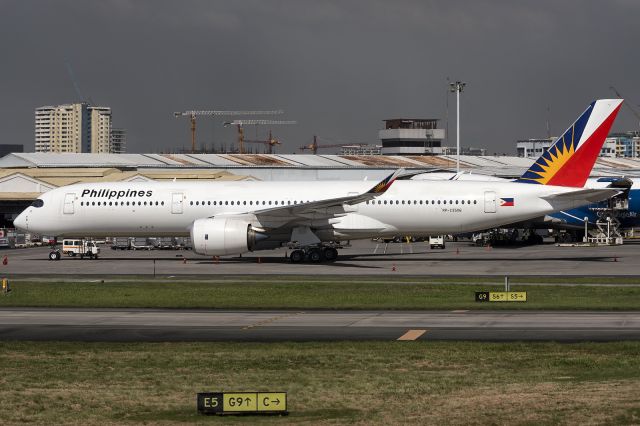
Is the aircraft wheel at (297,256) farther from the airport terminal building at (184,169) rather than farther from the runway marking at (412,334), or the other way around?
the airport terminal building at (184,169)

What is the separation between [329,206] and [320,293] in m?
16.9

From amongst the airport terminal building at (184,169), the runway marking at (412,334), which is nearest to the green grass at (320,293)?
the runway marking at (412,334)

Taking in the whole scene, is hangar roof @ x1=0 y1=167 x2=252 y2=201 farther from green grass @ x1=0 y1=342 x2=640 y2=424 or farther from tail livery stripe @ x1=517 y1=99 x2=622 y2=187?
green grass @ x1=0 y1=342 x2=640 y2=424

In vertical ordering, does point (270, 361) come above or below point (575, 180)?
below

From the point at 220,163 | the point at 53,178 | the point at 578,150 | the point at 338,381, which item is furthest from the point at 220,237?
the point at 220,163

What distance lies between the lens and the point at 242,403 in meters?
18.5

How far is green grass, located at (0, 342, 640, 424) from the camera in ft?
60.8

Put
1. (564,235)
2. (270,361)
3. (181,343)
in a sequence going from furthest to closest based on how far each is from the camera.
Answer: (564,235), (181,343), (270,361)

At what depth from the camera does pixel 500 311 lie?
1390 inches

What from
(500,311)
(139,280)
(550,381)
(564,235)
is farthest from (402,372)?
(564,235)

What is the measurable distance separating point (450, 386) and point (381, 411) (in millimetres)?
2884

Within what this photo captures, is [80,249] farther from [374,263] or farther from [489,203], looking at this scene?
[489,203]

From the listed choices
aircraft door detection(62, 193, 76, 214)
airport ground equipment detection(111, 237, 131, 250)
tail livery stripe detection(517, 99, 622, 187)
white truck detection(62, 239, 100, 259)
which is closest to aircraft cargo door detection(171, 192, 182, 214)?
aircraft door detection(62, 193, 76, 214)

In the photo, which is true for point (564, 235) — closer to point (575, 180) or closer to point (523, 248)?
point (523, 248)
